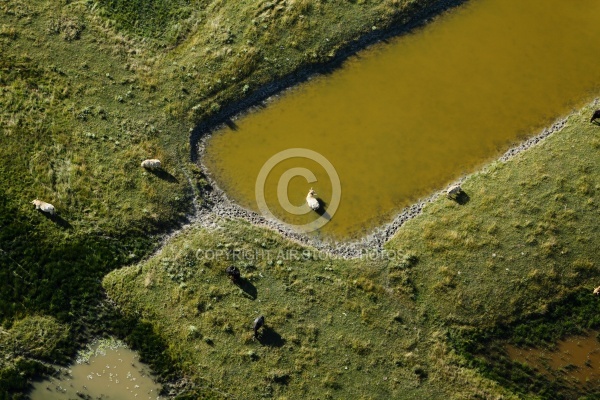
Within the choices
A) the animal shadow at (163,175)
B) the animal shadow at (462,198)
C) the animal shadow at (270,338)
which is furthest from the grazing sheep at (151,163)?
the animal shadow at (462,198)

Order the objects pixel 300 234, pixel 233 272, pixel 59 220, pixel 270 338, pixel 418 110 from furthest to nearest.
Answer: pixel 418 110
pixel 300 234
pixel 59 220
pixel 233 272
pixel 270 338

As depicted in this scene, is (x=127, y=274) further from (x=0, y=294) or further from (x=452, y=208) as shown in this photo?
(x=452, y=208)

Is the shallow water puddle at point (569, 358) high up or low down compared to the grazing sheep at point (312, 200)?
down

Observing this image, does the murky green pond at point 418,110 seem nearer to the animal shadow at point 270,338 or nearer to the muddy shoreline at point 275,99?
the muddy shoreline at point 275,99

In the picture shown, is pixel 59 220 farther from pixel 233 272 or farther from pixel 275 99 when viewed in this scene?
pixel 275 99

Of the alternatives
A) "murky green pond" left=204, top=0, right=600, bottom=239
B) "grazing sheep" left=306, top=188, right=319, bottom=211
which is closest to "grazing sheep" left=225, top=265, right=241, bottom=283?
"murky green pond" left=204, top=0, right=600, bottom=239

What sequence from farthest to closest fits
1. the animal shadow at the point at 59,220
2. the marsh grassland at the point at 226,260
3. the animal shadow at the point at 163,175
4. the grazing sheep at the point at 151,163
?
the animal shadow at the point at 163,175, the grazing sheep at the point at 151,163, the animal shadow at the point at 59,220, the marsh grassland at the point at 226,260

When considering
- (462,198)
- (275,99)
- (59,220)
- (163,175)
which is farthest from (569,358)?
(59,220)
